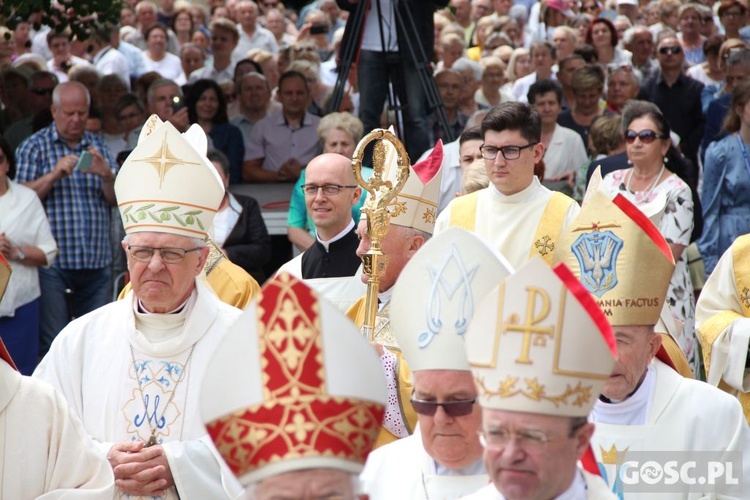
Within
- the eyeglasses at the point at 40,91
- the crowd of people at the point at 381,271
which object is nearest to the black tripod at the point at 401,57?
the crowd of people at the point at 381,271

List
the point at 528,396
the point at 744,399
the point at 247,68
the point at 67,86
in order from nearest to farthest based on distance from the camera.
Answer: the point at 528,396 → the point at 744,399 → the point at 67,86 → the point at 247,68

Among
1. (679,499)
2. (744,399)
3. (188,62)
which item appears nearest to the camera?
(679,499)

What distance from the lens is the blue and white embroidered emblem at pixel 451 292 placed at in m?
4.32

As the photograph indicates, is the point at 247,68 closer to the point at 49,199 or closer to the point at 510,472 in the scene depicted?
the point at 49,199

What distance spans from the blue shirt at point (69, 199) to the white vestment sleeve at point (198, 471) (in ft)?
15.9

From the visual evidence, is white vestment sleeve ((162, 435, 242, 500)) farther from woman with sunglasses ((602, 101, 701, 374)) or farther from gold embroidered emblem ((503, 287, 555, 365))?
woman with sunglasses ((602, 101, 701, 374))

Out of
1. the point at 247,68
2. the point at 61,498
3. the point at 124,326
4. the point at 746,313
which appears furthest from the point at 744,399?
the point at 247,68

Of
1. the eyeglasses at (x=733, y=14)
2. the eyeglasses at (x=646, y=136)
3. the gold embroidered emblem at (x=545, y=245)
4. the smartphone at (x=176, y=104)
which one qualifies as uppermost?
the eyeglasses at (x=733, y=14)

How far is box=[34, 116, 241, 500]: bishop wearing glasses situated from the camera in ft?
18.6

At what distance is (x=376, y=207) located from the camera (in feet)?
19.6

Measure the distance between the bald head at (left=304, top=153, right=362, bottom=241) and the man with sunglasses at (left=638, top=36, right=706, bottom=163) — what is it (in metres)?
5.31

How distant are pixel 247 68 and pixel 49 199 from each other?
9.83 ft

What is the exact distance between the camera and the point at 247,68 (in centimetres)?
1255

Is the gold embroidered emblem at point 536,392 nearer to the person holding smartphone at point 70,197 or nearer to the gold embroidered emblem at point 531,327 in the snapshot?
the gold embroidered emblem at point 531,327
